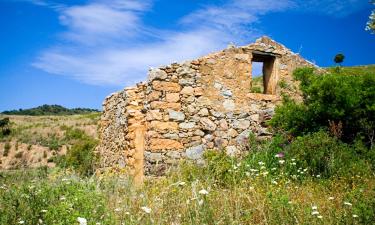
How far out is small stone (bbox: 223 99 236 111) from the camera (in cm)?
953

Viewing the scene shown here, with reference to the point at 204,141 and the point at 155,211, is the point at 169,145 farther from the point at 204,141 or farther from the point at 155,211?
the point at 155,211

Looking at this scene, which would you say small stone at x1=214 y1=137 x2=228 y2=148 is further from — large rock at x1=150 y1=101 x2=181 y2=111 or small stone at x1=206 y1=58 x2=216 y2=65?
small stone at x1=206 y1=58 x2=216 y2=65

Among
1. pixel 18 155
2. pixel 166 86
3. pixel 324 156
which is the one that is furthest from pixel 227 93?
pixel 18 155

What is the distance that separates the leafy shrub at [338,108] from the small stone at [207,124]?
158cm

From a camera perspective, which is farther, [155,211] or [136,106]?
[136,106]

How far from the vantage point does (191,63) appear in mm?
9328

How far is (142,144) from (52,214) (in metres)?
5.34

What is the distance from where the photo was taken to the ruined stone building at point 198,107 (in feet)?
29.3

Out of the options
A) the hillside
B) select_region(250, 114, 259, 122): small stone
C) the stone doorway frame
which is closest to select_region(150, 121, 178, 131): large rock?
select_region(250, 114, 259, 122): small stone

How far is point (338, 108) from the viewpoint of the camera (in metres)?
8.50

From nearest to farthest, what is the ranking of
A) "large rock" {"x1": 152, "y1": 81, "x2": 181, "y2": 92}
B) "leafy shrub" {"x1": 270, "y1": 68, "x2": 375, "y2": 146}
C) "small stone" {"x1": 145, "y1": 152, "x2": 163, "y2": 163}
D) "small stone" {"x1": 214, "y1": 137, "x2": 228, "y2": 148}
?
"leafy shrub" {"x1": 270, "y1": 68, "x2": 375, "y2": 146} → "small stone" {"x1": 145, "y1": 152, "x2": 163, "y2": 163} → "large rock" {"x1": 152, "y1": 81, "x2": 181, "y2": 92} → "small stone" {"x1": 214, "y1": 137, "x2": 228, "y2": 148}

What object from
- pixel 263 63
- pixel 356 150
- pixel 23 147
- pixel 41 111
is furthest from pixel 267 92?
pixel 41 111

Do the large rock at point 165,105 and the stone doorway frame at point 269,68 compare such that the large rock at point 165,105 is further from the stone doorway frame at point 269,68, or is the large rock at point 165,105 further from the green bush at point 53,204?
the green bush at point 53,204

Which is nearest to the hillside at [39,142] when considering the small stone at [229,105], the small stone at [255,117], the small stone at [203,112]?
the small stone at [203,112]
